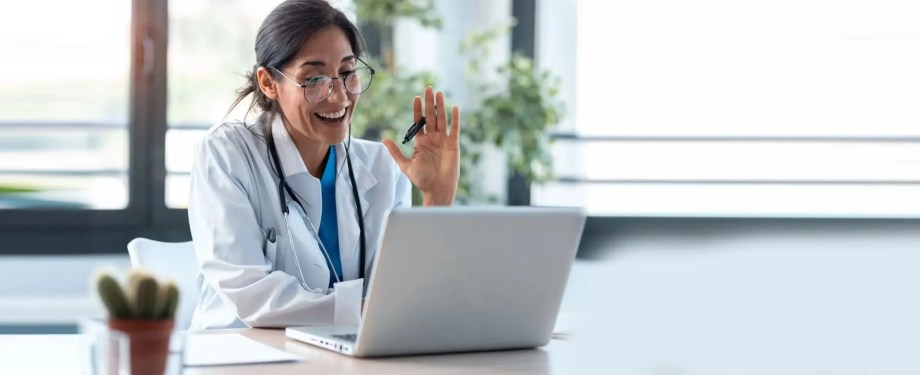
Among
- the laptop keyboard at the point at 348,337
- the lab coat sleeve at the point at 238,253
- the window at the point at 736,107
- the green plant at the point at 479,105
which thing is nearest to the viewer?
the laptop keyboard at the point at 348,337

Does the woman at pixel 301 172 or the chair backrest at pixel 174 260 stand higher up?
the woman at pixel 301 172

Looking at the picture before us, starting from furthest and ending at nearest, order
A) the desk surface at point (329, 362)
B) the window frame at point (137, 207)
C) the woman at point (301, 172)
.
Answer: the window frame at point (137, 207) → the woman at point (301, 172) → the desk surface at point (329, 362)

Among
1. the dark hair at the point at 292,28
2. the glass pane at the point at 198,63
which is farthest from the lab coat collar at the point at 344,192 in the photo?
the glass pane at the point at 198,63

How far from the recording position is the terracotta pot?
3.72 feet

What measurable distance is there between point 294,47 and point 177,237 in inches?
95.8

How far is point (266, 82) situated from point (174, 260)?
44 cm

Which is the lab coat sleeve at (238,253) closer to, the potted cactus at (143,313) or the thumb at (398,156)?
the thumb at (398,156)

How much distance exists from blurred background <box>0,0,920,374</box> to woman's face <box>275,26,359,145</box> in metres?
1.85

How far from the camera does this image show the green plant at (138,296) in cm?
109

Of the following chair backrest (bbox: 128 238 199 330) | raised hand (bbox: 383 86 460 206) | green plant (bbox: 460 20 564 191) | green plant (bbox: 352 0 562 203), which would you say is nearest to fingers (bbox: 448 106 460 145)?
raised hand (bbox: 383 86 460 206)

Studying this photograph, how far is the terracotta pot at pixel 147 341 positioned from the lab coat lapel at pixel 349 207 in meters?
1.14

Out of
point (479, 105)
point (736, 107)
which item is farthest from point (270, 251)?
point (736, 107)

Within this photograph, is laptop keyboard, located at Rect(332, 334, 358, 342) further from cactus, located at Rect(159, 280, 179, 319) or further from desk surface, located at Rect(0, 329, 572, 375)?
cactus, located at Rect(159, 280, 179, 319)

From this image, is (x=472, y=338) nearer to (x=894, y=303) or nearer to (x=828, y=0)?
(x=894, y=303)
